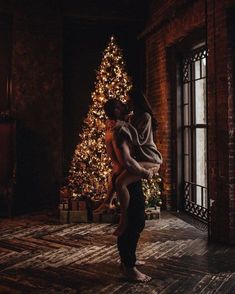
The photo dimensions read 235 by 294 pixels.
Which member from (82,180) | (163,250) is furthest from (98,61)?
(163,250)

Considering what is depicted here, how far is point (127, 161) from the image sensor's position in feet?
13.1

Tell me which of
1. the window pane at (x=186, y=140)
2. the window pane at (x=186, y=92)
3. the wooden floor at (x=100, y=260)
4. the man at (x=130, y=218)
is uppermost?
the window pane at (x=186, y=92)

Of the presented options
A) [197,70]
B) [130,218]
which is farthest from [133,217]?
[197,70]

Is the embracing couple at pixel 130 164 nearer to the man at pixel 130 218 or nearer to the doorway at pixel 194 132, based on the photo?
the man at pixel 130 218

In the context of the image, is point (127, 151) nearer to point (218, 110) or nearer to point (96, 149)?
point (218, 110)

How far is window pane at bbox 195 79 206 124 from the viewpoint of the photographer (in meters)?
6.85

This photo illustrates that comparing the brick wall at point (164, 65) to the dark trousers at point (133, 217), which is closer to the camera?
the dark trousers at point (133, 217)

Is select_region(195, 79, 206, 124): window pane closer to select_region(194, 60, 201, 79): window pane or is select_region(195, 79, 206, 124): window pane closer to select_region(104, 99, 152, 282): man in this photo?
select_region(194, 60, 201, 79): window pane

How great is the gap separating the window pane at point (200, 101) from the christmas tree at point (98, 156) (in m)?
1.23

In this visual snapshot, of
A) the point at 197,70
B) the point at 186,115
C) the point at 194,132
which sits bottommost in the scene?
the point at 194,132

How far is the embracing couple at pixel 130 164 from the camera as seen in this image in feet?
13.3

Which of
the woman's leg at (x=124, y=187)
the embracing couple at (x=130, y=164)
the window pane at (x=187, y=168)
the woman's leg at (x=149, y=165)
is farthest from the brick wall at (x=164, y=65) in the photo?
the woman's leg at (x=124, y=187)

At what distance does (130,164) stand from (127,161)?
4 cm

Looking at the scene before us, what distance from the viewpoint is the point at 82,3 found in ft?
27.1
